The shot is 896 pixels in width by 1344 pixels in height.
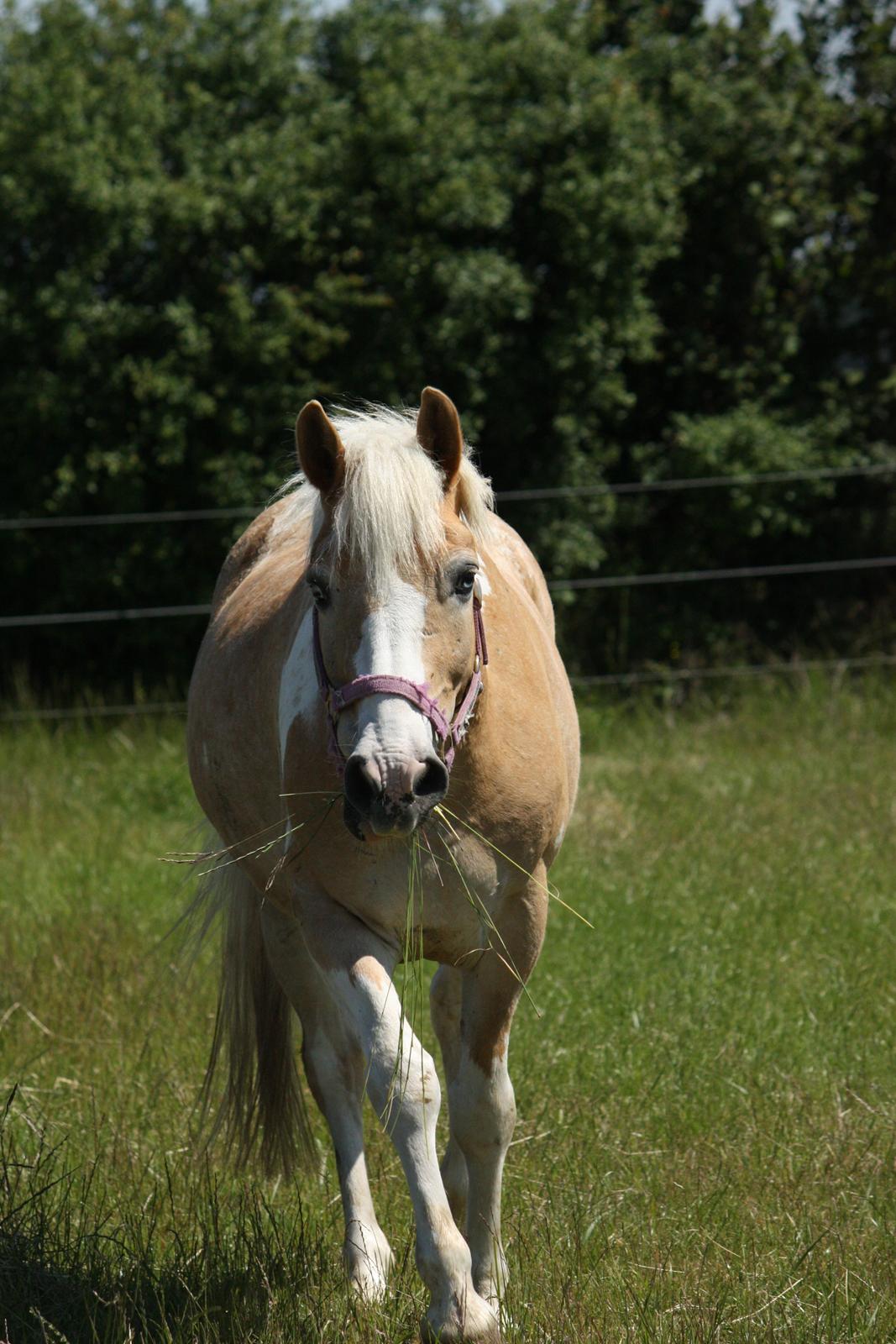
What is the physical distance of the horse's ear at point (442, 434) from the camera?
2.80 metres

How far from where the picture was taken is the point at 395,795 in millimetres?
2367

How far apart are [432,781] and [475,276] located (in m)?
6.57

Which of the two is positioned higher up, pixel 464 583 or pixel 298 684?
pixel 464 583

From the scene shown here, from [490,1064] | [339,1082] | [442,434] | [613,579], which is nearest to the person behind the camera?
[442,434]

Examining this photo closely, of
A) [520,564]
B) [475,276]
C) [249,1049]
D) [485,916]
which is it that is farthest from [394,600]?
[475,276]

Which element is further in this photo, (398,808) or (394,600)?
(394,600)

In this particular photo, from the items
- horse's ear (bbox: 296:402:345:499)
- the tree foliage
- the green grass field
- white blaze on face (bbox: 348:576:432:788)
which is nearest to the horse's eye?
white blaze on face (bbox: 348:576:432:788)

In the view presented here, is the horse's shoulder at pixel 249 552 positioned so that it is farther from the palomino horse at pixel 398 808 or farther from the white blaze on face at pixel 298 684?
the white blaze on face at pixel 298 684

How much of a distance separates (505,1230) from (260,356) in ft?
19.7

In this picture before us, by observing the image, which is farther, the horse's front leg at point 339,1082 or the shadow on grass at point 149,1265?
the horse's front leg at point 339,1082

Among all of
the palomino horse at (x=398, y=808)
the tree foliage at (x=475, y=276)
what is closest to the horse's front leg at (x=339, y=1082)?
the palomino horse at (x=398, y=808)

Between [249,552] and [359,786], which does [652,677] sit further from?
[359,786]

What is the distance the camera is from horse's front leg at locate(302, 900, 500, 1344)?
2654mm

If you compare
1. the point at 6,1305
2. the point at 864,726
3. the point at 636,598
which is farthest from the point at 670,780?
the point at 6,1305
